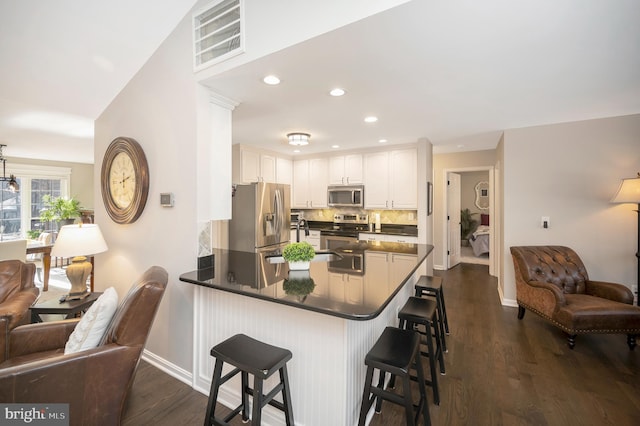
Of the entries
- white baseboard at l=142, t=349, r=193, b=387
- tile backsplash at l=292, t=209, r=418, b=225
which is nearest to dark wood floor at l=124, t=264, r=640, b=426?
white baseboard at l=142, t=349, r=193, b=387

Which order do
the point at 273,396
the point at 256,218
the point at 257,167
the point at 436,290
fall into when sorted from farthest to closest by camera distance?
1. the point at 257,167
2. the point at 256,218
3. the point at 436,290
4. the point at 273,396

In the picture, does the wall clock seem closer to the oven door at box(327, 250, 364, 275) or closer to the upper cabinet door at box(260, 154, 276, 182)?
the oven door at box(327, 250, 364, 275)

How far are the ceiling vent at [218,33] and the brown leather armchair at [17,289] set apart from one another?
2.42m

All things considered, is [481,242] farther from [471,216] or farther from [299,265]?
[299,265]

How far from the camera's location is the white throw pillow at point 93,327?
162 cm

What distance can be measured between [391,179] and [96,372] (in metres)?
4.50

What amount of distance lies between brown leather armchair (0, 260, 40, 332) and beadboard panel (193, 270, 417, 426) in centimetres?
168

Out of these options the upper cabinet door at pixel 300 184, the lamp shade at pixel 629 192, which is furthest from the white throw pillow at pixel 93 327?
the lamp shade at pixel 629 192

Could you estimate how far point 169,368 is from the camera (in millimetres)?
2369

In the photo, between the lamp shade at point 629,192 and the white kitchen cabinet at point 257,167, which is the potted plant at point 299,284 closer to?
the white kitchen cabinet at point 257,167

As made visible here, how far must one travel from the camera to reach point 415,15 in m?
1.53

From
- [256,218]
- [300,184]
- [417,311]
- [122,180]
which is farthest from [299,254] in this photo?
[300,184]

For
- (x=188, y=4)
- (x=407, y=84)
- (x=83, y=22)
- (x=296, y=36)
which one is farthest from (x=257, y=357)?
(x=83, y=22)

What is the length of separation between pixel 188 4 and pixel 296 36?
1239mm
